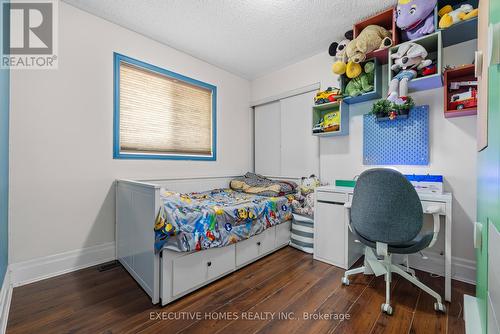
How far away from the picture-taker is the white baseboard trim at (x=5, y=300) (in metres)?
1.29

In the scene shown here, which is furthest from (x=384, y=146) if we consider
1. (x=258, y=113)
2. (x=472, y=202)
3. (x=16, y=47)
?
(x=16, y=47)

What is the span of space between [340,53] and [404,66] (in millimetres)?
708

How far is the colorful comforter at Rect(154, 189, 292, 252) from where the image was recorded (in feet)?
5.09

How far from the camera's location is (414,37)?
1970 millimetres

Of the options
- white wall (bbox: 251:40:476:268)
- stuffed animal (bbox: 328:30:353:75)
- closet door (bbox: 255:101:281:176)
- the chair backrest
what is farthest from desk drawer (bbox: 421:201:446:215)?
closet door (bbox: 255:101:281:176)

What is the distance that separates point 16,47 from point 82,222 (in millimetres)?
1576

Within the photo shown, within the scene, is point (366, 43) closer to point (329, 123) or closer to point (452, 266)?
point (329, 123)

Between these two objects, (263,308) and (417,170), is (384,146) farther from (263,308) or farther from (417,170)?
(263,308)

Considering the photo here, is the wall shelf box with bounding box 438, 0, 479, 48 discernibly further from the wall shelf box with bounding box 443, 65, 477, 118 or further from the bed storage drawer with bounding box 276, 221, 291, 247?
the bed storage drawer with bounding box 276, 221, 291, 247

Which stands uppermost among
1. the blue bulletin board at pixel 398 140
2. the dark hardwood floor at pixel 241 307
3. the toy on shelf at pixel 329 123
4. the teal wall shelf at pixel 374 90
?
the teal wall shelf at pixel 374 90

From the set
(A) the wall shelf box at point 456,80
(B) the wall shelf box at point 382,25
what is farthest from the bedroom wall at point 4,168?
(A) the wall shelf box at point 456,80

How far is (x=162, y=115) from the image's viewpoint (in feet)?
8.89

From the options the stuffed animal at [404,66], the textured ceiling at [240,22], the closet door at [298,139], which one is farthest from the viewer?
the closet door at [298,139]

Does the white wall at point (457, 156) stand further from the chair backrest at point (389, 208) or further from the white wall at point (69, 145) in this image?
the white wall at point (69, 145)
